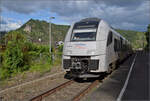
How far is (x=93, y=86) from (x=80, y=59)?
1524 millimetres

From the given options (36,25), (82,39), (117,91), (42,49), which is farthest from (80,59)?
(36,25)


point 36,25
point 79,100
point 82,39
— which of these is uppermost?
point 36,25

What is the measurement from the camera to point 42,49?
2662cm

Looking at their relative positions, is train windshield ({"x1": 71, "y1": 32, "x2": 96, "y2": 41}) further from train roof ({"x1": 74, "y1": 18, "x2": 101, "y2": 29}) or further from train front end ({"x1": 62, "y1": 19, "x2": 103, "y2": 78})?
train roof ({"x1": 74, "y1": 18, "x2": 101, "y2": 29})

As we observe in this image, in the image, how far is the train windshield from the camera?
9102 millimetres

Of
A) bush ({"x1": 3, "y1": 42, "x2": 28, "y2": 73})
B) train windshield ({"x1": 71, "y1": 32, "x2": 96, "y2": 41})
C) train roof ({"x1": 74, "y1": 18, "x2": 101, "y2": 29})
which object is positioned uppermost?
train roof ({"x1": 74, "y1": 18, "x2": 101, "y2": 29})

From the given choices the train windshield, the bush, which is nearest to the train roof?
the train windshield

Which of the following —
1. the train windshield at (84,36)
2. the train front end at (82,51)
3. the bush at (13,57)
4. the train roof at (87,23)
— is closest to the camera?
the train front end at (82,51)

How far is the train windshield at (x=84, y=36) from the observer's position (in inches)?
358

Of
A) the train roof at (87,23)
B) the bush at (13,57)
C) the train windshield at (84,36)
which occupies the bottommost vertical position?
the bush at (13,57)

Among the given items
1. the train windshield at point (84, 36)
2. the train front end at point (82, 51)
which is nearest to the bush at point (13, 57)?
the train front end at point (82, 51)

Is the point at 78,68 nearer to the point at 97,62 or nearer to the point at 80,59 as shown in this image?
the point at 80,59

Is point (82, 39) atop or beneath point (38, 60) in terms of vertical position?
atop

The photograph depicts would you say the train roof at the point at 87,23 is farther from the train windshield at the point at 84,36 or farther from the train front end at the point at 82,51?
the train windshield at the point at 84,36
